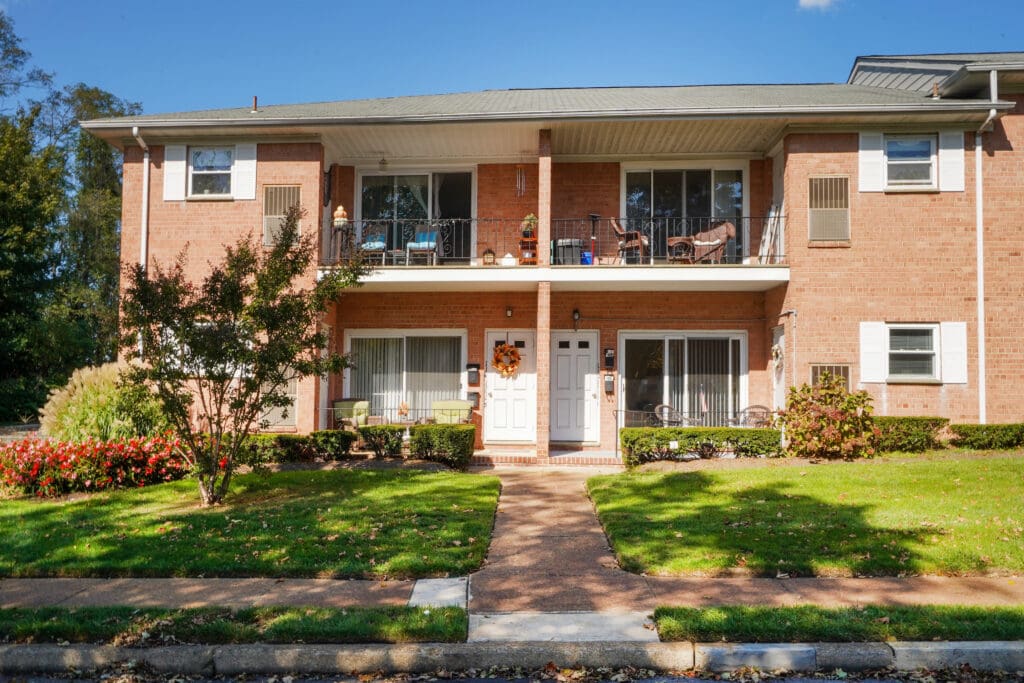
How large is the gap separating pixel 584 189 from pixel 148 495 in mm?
10103

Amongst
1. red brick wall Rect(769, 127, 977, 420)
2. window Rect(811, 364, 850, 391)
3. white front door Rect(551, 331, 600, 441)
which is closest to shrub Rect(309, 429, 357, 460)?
white front door Rect(551, 331, 600, 441)

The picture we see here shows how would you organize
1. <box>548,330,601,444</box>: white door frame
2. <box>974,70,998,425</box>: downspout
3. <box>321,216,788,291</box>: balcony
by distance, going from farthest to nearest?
<box>548,330,601,444</box>: white door frame, <box>321,216,788,291</box>: balcony, <box>974,70,998,425</box>: downspout

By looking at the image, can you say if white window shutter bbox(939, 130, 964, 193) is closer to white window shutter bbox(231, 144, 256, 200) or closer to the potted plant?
the potted plant

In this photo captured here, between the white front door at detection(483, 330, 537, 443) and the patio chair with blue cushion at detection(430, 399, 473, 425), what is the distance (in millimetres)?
947

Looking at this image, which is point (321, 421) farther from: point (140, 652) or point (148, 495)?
point (140, 652)

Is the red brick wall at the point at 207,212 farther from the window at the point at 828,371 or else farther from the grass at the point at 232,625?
the window at the point at 828,371

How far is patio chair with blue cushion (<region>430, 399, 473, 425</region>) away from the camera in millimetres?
14344

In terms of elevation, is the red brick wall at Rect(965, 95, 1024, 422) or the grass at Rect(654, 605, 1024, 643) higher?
the red brick wall at Rect(965, 95, 1024, 422)

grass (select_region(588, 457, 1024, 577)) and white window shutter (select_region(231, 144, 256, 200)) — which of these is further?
white window shutter (select_region(231, 144, 256, 200))

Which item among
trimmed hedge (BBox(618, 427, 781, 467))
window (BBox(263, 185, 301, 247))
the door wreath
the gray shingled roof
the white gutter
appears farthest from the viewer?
the door wreath

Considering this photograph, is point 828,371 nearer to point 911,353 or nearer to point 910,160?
point 911,353

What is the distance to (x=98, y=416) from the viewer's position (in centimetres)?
1156

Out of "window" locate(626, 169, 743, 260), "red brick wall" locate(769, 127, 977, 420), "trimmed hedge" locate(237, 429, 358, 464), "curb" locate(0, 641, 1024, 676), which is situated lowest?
"curb" locate(0, 641, 1024, 676)

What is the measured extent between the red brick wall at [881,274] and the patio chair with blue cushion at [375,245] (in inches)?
308
